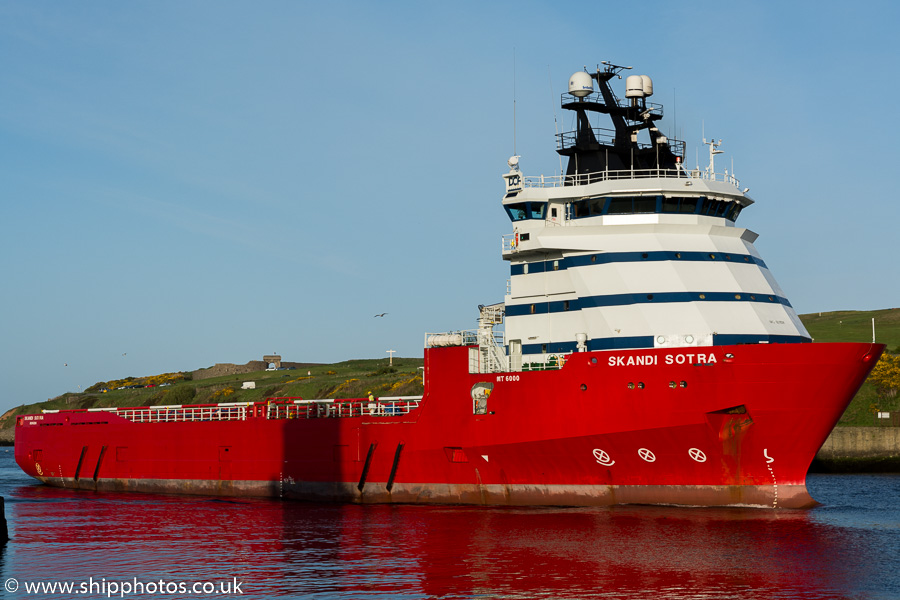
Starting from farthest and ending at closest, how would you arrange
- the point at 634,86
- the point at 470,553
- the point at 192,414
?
the point at 192,414 < the point at 634,86 < the point at 470,553

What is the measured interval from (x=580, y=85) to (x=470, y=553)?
1756 centimetres

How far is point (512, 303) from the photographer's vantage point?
3189 centimetres

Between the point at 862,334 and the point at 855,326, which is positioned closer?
the point at 862,334

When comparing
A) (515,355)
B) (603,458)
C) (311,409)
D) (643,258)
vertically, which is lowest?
(603,458)

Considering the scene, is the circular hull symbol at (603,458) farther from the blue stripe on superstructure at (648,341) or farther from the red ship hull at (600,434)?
the blue stripe on superstructure at (648,341)

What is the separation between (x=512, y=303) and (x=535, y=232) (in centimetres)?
243

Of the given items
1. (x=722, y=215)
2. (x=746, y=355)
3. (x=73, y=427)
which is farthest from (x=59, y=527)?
(x=722, y=215)

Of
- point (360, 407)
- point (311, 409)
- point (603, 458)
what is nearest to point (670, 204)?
point (603, 458)

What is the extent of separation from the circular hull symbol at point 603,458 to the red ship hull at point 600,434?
0.12ft

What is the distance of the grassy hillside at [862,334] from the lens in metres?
56.8

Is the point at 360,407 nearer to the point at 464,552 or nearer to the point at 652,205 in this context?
the point at 652,205

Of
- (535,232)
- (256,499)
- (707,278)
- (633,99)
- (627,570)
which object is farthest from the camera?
(256,499)

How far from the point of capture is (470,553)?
23234 millimetres

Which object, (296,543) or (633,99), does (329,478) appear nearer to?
(296,543)
